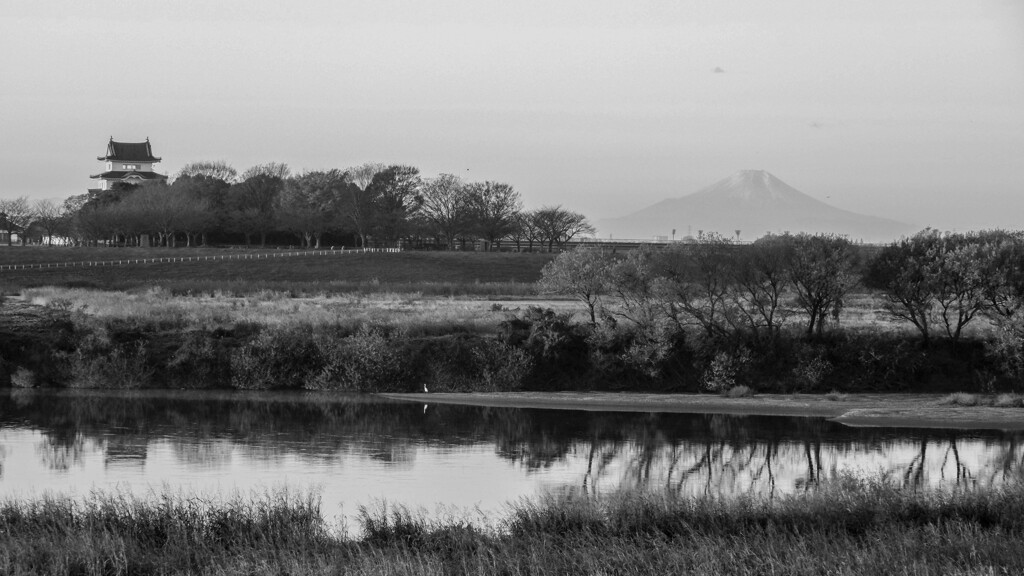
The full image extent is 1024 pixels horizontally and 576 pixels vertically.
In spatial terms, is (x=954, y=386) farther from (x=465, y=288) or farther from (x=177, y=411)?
(x=465, y=288)

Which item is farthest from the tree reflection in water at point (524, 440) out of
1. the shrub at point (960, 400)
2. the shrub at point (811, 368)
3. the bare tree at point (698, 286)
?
the bare tree at point (698, 286)

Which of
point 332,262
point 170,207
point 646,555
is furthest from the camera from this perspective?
point 170,207

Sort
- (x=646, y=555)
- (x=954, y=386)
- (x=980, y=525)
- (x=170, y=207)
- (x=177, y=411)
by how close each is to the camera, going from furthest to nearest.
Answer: (x=170, y=207)
(x=954, y=386)
(x=177, y=411)
(x=980, y=525)
(x=646, y=555)

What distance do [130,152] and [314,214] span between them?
6064cm

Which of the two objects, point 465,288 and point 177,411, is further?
point 465,288

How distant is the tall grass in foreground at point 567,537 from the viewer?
53.4 ft

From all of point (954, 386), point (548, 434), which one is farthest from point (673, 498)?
point (954, 386)

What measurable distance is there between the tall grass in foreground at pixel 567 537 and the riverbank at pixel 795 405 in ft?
53.0

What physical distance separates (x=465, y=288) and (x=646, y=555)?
59.6 meters

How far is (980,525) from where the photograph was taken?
19.3 m

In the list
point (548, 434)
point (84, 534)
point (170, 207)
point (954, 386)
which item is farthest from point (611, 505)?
point (170, 207)

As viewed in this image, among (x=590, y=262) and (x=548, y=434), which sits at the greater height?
(x=590, y=262)

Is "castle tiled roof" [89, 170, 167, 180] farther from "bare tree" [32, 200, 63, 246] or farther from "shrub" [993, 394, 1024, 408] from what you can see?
"shrub" [993, 394, 1024, 408]

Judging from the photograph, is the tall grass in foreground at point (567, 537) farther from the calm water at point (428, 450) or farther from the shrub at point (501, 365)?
the shrub at point (501, 365)
